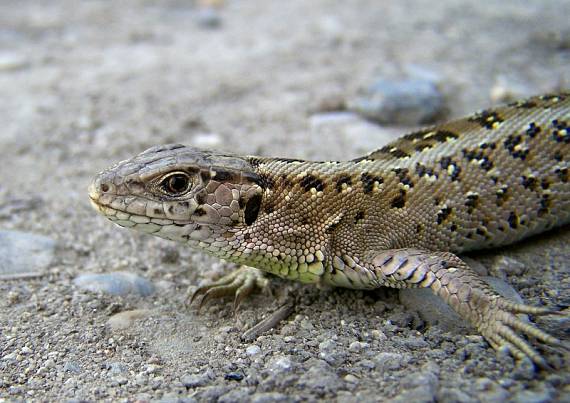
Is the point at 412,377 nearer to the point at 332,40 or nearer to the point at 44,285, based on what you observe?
the point at 44,285

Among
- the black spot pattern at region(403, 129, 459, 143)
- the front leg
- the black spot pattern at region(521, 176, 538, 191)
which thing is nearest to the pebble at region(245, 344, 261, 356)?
the front leg

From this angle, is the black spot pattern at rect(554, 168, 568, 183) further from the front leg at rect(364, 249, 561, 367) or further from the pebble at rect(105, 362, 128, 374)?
the pebble at rect(105, 362, 128, 374)

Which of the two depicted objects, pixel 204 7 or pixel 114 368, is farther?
pixel 204 7

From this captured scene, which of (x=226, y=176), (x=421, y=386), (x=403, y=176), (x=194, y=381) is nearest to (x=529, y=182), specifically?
(x=403, y=176)

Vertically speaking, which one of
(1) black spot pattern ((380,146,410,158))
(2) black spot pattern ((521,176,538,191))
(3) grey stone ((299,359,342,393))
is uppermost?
(1) black spot pattern ((380,146,410,158))

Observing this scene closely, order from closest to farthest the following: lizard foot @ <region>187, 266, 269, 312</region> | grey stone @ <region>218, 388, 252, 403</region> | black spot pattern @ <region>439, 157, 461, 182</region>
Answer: grey stone @ <region>218, 388, 252, 403</region> < black spot pattern @ <region>439, 157, 461, 182</region> < lizard foot @ <region>187, 266, 269, 312</region>

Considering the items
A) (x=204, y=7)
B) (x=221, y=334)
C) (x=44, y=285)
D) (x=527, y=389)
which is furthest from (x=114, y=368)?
(x=204, y=7)
